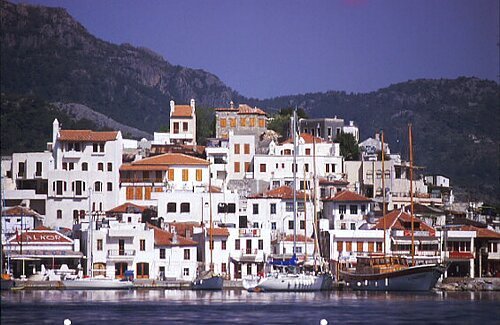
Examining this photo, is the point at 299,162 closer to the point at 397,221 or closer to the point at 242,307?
the point at 397,221

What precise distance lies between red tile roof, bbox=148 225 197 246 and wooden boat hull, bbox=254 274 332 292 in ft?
20.3

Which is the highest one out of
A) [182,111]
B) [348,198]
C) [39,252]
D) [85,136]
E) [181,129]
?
[182,111]

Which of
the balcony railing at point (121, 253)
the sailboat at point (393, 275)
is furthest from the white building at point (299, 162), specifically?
the balcony railing at point (121, 253)

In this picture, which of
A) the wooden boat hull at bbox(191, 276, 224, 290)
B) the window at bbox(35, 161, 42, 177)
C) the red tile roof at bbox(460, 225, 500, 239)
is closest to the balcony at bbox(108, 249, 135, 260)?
the wooden boat hull at bbox(191, 276, 224, 290)

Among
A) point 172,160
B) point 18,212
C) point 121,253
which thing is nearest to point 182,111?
point 172,160

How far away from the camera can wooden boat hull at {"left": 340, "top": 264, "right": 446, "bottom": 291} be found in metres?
73.2

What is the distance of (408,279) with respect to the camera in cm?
7350

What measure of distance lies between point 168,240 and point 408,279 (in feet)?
47.8

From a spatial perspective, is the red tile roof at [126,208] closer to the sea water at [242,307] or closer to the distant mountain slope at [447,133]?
the sea water at [242,307]

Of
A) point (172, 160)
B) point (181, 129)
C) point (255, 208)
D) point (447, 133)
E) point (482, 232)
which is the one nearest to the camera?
point (255, 208)

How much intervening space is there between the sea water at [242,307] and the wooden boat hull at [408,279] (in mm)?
1029

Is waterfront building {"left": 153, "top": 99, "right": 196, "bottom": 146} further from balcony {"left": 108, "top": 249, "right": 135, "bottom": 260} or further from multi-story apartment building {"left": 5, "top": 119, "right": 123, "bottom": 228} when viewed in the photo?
balcony {"left": 108, "top": 249, "right": 135, "bottom": 260}

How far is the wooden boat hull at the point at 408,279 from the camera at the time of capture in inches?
2881

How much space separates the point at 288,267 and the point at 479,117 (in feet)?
403
